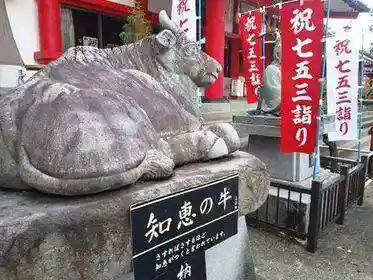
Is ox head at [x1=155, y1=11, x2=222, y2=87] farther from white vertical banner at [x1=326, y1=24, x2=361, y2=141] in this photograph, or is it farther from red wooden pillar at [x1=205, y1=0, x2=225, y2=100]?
red wooden pillar at [x1=205, y1=0, x2=225, y2=100]

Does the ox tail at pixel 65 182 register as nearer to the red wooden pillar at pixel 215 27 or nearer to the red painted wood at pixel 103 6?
the red painted wood at pixel 103 6

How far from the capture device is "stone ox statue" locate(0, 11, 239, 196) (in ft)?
4.56

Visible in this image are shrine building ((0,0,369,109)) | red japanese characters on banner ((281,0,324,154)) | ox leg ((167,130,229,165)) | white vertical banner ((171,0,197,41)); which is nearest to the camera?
ox leg ((167,130,229,165))

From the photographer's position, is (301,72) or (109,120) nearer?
(109,120)

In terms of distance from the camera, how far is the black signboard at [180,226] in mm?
1385

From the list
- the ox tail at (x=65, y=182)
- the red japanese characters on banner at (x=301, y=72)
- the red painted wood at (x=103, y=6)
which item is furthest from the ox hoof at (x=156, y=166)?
the red painted wood at (x=103, y=6)

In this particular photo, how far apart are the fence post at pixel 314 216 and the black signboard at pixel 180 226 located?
175 cm

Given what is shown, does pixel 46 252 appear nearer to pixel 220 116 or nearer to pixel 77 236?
pixel 77 236

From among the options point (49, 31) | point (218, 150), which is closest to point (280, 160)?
point (218, 150)

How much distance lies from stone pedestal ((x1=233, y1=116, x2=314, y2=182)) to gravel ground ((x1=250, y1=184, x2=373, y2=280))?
2.50 ft

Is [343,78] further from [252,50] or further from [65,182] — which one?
[65,182]

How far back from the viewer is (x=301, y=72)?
11.0 ft

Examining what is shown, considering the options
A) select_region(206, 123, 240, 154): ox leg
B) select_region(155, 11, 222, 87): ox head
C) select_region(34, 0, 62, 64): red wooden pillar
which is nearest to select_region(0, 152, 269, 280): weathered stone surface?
select_region(206, 123, 240, 154): ox leg

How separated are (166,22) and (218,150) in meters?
0.87
